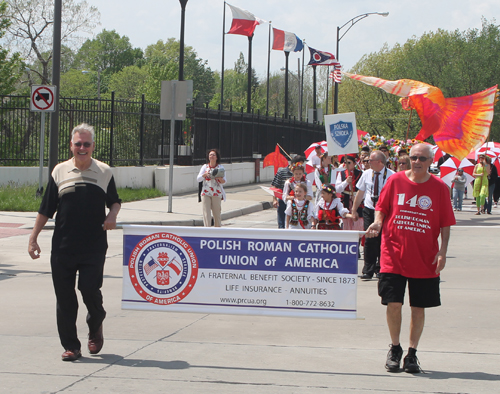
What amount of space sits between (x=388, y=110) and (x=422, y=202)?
205 ft

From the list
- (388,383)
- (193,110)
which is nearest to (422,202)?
(388,383)

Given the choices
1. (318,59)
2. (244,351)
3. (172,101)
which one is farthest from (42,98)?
(318,59)

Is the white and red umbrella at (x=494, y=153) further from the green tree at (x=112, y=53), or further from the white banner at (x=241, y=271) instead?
the green tree at (x=112, y=53)

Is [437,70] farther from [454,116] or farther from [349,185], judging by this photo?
[349,185]

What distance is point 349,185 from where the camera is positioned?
11.3 meters

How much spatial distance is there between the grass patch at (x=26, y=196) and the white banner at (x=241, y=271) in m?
12.3

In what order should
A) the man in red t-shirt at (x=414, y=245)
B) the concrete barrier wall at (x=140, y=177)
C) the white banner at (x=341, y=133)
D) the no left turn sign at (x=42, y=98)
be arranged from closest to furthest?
the man in red t-shirt at (x=414, y=245), the white banner at (x=341, y=133), the no left turn sign at (x=42, y=98), the concrete barrier wall at (x=140, y=177)

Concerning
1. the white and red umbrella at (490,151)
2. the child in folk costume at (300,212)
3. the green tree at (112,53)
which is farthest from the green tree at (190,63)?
the child in folk costume at (300,212)

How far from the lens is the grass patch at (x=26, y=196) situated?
1728cm

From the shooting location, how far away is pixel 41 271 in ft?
33.0

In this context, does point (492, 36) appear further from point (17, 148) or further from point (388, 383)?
point (388, 383)

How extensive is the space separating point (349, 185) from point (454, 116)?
780 centimetres

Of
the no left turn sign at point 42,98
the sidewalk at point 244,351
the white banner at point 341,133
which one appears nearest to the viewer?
the sidewalk at point 244,351

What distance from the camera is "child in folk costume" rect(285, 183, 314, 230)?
10.0 metres
